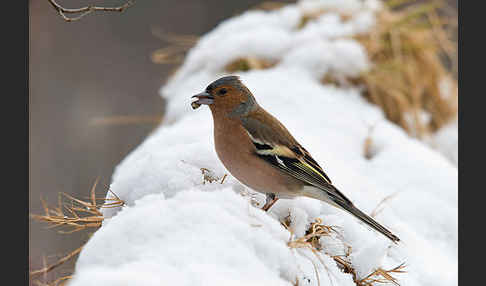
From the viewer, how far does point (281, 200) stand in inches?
89.0

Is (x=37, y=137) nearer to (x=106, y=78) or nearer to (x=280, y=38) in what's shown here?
(x=106, y=78)

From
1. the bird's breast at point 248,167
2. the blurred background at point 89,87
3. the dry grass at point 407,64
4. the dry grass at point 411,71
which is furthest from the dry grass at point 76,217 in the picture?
the blurred background at point 89,87

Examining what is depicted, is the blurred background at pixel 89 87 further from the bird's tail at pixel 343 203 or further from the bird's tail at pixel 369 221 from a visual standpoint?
the bird's tail at pixel 369 221

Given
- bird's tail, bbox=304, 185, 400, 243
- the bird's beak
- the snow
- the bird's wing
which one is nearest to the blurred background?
the snow

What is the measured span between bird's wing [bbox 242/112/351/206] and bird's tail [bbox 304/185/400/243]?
0.02 metres

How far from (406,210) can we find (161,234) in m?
1.75

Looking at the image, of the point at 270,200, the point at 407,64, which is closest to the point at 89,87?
the point at 407,64

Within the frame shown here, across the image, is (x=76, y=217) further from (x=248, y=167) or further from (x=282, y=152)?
(x=282, y=152)

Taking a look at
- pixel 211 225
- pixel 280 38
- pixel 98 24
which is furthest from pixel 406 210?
pixel 98 24

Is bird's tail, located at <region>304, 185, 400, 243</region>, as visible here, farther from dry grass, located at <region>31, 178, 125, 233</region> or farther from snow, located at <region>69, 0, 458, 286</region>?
dry grass, located at <region>31, 178, 125, 233</region>

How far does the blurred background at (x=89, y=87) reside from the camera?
5.67 metres

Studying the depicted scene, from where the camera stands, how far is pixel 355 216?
Answer: 2.08m

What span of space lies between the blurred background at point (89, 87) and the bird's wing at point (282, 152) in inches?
116

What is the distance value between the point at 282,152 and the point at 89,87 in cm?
517
